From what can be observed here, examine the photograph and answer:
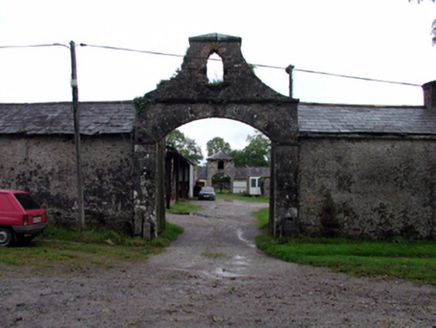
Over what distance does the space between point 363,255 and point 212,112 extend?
6.30 meters

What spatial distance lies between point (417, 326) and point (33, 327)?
5.36 meters

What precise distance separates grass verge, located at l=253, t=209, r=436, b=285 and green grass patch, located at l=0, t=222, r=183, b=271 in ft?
12.4

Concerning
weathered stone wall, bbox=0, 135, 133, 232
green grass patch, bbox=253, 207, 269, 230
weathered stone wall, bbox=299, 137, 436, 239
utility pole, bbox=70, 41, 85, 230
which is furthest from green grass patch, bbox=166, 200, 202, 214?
weathered stone wall, bbox=299, 137, 436, 239

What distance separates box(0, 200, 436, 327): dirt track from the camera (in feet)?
16.1

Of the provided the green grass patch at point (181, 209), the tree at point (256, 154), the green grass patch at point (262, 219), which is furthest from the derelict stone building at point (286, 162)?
the tree at point (256, 154)

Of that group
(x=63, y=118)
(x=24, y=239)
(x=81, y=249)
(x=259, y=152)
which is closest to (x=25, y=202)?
(x=24, y=239)

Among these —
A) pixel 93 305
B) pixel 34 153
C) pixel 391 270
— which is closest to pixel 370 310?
pixel 391 270

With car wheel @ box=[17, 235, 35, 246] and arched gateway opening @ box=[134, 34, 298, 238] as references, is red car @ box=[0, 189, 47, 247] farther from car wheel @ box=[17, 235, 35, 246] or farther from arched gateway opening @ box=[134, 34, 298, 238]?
arched gateway opening @ box=[134, 34, 298, 238]

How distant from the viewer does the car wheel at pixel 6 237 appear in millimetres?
9195

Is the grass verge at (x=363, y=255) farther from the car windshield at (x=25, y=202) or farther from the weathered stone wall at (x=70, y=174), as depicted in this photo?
the car windshield at (x=25, y=202)

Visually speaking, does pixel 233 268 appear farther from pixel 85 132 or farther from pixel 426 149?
pixel 426 149

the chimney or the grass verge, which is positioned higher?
the chimney

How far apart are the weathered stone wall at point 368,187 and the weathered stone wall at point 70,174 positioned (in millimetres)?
5948

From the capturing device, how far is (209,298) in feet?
19.6
